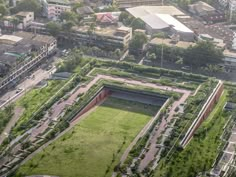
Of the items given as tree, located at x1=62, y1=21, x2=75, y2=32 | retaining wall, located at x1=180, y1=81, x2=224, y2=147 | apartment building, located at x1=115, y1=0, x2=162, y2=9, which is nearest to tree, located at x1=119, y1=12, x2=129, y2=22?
apartment building, located at x1=115, y1=0, x2=162, y2=9

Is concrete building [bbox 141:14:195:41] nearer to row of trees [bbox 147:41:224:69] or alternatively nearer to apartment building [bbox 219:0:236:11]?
row of trees [bbox 147:41:224:69]

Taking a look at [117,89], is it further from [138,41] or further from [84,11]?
[84,11]

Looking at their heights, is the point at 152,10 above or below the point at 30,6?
below

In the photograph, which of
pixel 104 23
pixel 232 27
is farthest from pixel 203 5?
pixel 104 23

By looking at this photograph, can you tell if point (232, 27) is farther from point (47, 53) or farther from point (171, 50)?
point (47, 53)

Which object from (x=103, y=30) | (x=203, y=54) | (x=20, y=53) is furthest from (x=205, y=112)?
(x=103, y=30)

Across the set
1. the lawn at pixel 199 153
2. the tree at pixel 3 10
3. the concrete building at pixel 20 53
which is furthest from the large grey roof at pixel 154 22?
the lawn at pixel 199 153
